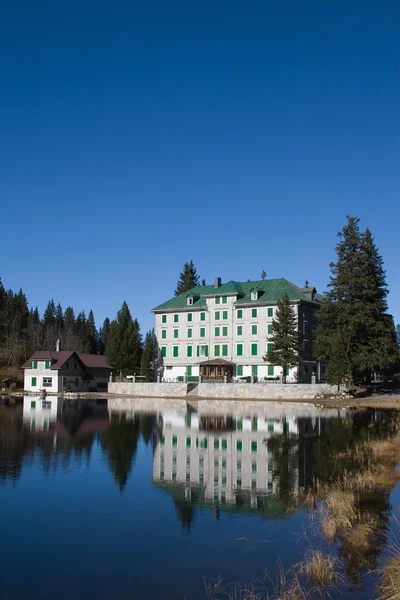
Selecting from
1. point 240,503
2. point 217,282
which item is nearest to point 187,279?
point 217,282

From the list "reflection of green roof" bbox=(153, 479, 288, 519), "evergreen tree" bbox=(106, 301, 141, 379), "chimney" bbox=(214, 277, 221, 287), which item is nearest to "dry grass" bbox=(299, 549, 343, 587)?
"reflection of green roof" bbox=(153, 479, 288, 519)

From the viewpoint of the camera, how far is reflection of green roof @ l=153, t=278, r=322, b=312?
6550 centimetres

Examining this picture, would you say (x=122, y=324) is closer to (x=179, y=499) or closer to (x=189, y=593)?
(x=179, y=499)

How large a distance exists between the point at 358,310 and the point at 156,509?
142 ft

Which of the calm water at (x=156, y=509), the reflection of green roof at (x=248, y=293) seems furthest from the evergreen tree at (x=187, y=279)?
the calm water at (x=156, y=509)

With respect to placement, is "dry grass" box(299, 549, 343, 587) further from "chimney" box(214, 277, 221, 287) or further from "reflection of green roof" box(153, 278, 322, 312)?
"chimney" box(214, 277, 221, 287)

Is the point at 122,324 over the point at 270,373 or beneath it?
over

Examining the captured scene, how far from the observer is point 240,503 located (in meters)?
14.7

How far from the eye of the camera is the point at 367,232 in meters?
56.5

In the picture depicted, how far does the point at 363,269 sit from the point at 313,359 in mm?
14339

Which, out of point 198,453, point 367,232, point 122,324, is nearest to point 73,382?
point 122,324

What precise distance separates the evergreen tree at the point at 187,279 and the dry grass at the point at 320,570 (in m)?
81.1

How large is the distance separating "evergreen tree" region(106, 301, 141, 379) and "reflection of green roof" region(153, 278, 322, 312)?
4591mm

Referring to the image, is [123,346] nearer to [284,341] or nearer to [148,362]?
[148,362]
